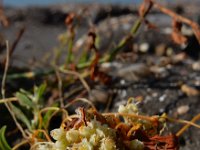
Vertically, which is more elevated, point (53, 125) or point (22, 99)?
point (22, 99)

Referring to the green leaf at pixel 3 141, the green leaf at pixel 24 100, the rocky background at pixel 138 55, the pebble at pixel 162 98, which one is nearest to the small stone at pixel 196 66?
the rocky background at pixel 138 55

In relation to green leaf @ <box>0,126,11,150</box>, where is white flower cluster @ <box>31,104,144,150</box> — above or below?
above

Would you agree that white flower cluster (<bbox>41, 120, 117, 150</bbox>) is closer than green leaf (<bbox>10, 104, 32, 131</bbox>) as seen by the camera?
Yes

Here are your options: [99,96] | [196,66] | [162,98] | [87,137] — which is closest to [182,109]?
[162,98]

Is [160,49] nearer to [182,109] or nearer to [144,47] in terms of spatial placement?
[144,47]

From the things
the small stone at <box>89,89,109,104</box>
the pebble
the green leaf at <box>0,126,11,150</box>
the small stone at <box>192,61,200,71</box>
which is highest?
the green leaf at <box>0,126,11,150</box>

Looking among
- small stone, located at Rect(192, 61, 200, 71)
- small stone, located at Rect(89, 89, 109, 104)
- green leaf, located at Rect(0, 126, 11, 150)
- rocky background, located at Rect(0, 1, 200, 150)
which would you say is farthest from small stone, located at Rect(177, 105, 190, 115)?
green leaf, located at Rect(0, 126, 11, 150)

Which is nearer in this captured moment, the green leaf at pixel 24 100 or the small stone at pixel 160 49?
the green leaf at pixel 24 100

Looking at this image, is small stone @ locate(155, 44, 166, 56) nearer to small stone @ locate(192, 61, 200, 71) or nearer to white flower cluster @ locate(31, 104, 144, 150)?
small stone @ locate(192, 61, 200, 71)

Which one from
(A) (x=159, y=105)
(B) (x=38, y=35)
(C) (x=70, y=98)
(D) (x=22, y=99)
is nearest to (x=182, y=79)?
(A) (x=159, y=105)

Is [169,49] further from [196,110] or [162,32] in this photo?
[196,110]

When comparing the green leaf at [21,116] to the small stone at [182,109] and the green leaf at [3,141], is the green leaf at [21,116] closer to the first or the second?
the green leaf at [3,141]
